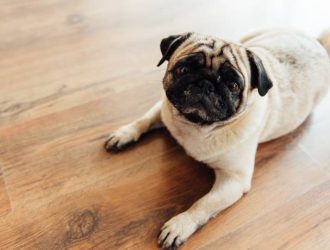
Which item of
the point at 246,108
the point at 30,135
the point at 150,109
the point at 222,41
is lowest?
the point at 30,135

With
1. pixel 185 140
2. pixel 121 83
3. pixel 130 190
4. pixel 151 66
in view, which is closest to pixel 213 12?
pixel 151 66

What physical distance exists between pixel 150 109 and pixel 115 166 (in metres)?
0.31

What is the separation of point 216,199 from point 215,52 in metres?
0.47

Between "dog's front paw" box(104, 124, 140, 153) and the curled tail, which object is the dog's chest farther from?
the curled tail

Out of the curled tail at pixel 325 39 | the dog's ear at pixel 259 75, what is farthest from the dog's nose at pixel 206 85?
the curled tail at pixel 325 39

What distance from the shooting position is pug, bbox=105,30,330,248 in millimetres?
1091

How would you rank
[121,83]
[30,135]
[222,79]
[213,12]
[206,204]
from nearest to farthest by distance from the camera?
[222,79] < [206,204] < [30,135] < [121,83] < [213,12]

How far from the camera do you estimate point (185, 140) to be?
133 centimetres

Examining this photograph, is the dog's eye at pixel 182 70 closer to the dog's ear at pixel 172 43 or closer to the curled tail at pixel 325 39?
the dog's ear at pixel 172 43

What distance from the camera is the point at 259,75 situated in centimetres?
108

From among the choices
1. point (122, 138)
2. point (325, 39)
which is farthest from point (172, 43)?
point (325, 39)

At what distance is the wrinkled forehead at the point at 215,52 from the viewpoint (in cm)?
109

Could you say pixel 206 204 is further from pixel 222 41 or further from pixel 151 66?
pixel 151 66

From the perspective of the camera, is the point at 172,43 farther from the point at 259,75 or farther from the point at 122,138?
the point at 122,138
